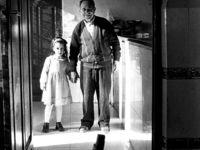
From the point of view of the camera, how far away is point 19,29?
3654 mm

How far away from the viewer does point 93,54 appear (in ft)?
13.2

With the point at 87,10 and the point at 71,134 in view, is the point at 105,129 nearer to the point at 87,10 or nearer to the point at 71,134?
the point at 71,134

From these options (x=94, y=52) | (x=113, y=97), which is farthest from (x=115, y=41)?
(x=113, y=97)

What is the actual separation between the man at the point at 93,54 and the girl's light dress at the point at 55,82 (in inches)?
3.7

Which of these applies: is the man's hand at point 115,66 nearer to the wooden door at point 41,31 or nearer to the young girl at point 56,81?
the young girl at point 56,81

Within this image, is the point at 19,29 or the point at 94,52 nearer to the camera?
the point at 19,29

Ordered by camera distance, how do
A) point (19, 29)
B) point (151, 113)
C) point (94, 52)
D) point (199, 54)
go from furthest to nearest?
point (94, 52) → point (19, 29) → point (151, 113) → point (199, 54)

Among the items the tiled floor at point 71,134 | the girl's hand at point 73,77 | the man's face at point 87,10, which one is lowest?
the tiled floor at point 71,134

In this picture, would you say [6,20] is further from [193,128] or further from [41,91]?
[193,128]

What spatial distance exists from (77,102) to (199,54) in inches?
56.5

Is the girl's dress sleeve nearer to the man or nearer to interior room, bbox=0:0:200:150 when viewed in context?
interior room, bbox=0:0:200:150

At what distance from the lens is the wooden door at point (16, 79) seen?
3111 mm

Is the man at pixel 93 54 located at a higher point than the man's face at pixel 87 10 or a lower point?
lower

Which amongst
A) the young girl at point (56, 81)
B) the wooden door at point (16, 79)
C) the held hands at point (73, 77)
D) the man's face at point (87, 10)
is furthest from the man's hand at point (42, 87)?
the man's face at point (87, 10)
